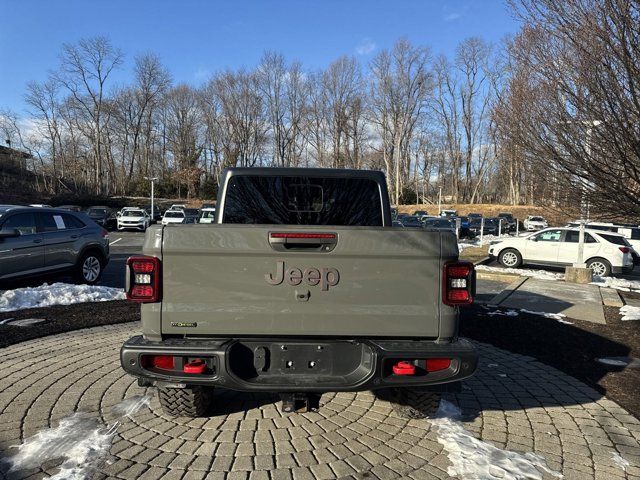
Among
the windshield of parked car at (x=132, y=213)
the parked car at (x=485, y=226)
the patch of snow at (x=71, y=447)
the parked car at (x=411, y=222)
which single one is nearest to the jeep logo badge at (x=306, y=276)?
the patch of snow at (x=71, y=447)

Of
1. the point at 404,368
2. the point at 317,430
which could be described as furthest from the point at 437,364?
the point at 317,430

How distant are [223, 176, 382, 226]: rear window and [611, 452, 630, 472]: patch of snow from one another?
2.46 meters

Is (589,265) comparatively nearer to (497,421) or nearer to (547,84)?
(547,84)

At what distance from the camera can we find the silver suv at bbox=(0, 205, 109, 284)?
326 inches

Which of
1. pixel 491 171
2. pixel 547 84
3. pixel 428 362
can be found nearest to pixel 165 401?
pixel 428 362

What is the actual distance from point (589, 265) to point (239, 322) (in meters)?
14.4

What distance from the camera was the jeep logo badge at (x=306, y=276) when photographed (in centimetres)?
296

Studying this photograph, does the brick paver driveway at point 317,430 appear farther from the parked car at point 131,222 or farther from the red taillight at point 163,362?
the parked car at point 131,222

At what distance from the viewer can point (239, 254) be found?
115 inches

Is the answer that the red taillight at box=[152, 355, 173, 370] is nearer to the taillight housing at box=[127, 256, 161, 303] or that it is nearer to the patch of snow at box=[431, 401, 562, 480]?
the taillight housing at box=[127, 256, 161, 303]

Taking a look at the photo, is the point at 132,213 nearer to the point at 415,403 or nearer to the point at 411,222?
the point at 411,222

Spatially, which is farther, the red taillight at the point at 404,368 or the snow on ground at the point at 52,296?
the snow on ground at the point at 52,296

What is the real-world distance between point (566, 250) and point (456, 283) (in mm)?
13568

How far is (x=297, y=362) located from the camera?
2973 mm
